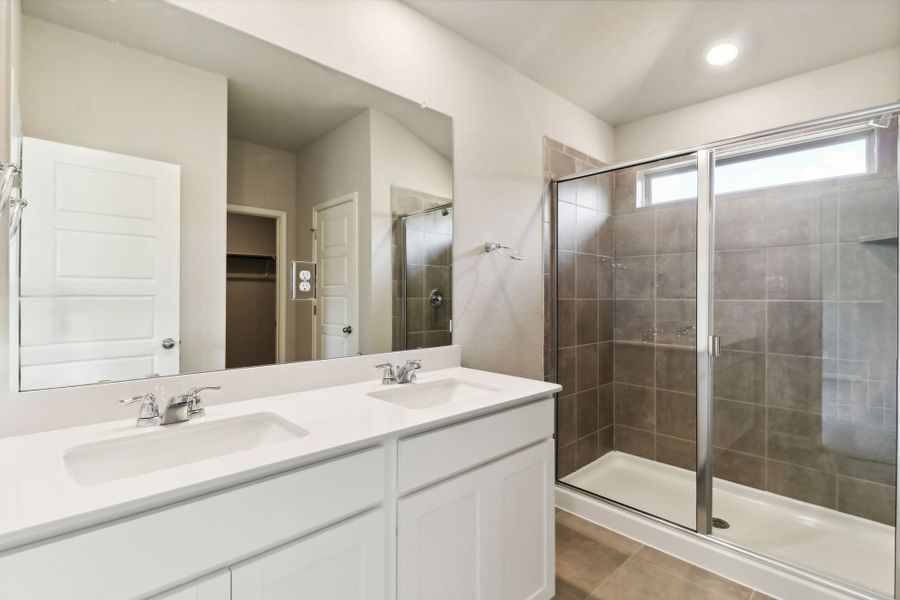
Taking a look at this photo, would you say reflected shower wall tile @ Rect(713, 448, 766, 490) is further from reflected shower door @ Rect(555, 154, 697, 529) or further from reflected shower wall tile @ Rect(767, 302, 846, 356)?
reflected shower wall tile @ Rect(767, 302, 846, 356)

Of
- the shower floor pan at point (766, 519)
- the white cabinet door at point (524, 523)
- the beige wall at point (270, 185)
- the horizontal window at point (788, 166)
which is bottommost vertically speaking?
the shower floor pan at point (766, 519)

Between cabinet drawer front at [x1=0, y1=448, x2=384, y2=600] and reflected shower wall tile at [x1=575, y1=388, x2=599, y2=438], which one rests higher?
cabinet drawer front at [x1=0, y1=448, x2=384, y2=600]

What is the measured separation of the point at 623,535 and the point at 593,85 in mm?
2470

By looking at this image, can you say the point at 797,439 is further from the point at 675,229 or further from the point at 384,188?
the point at 384,188

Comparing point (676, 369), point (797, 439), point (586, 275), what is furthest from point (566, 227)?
point (797, 439)

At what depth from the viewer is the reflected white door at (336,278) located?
1.54 metres

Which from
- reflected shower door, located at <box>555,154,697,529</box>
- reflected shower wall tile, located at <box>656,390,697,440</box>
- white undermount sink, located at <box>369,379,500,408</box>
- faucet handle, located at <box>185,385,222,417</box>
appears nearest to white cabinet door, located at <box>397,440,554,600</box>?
white undermount sink, located at <box>369,379,500,408</box>

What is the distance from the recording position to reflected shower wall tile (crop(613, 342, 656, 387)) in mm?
2688

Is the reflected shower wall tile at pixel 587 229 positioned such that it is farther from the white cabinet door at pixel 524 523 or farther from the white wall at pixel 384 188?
the white cabinet door at pixel 524 523

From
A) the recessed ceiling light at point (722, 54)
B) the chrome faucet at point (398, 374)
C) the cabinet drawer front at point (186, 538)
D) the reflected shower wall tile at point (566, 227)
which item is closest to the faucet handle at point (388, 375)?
the chrome faucet at point (398, 374)

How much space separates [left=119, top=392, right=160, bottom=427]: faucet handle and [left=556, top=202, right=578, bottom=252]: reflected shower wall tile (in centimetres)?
209

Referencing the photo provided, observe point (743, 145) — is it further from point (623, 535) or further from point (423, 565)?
point (423, 565)

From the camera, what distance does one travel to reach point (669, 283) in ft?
8.18

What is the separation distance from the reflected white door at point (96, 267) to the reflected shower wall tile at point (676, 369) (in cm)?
252
